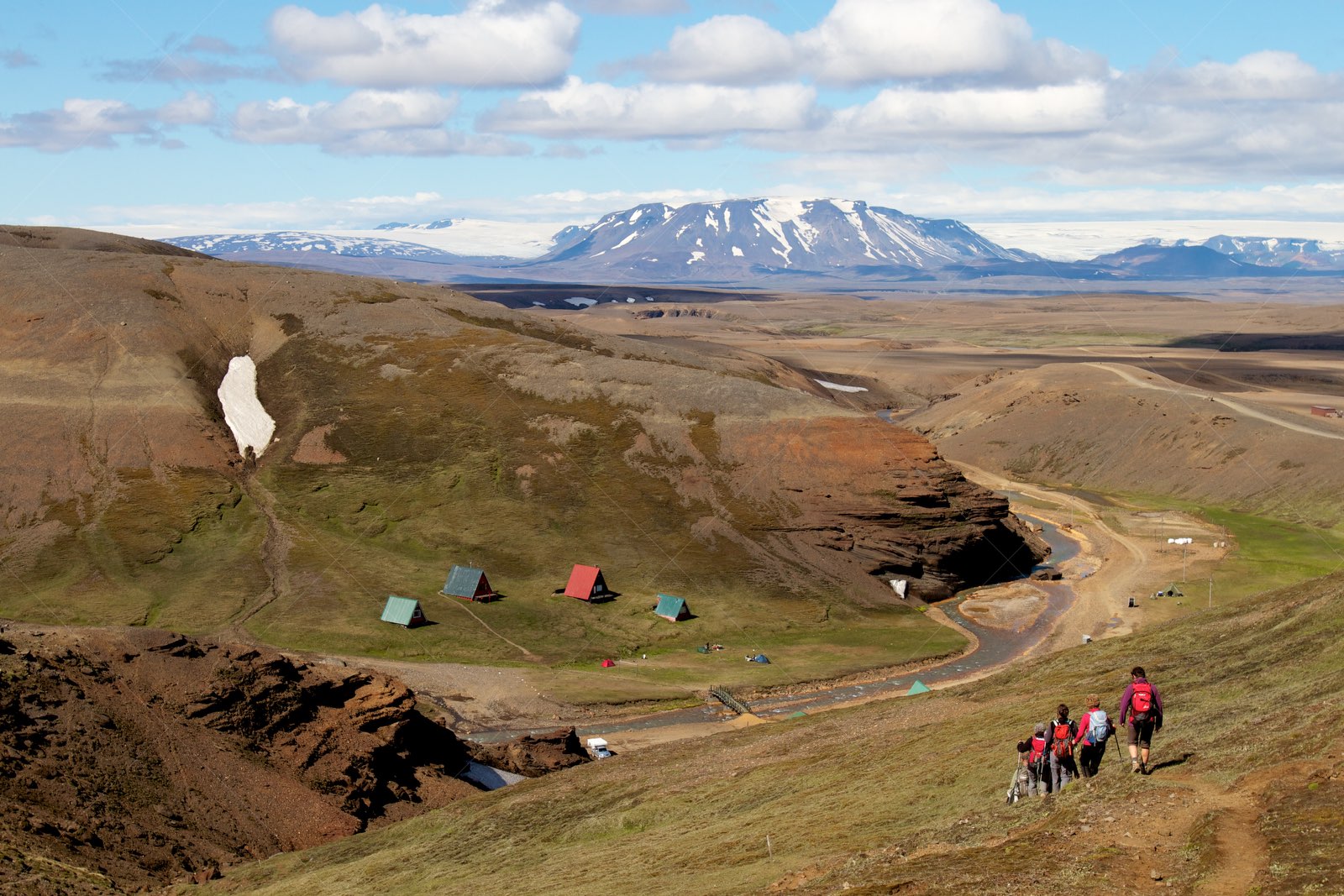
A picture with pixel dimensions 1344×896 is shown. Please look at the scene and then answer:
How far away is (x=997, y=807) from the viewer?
29359 mm

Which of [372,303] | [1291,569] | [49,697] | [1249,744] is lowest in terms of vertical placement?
[1291,569]

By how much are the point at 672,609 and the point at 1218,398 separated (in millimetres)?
107617

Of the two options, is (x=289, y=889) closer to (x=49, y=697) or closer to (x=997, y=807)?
(x=49, y=697)

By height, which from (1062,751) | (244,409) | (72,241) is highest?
(72,241)

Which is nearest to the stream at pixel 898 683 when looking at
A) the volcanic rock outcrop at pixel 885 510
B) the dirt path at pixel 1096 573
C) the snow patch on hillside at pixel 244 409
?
the dirt path at pixel 1096 573

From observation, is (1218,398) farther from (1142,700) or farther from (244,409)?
(1142,700)

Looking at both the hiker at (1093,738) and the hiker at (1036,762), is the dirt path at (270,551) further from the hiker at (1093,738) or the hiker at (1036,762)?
the hiker at (1093,738)

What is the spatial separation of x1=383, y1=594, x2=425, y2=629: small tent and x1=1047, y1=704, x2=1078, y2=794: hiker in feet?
173

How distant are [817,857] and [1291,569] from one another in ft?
Answer: 266

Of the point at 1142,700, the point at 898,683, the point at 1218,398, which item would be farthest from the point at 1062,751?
the point at 1218,398

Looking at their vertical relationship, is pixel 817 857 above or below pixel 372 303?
below

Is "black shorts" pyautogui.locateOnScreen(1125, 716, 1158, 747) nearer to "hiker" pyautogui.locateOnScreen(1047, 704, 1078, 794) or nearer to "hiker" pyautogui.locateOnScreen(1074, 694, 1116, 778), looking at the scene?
"hiker" pyautogui.locateOnScreen(1074, 694, 1116, 778)

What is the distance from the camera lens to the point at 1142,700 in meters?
27.4

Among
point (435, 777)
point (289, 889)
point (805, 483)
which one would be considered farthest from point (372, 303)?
point (289, 889)
